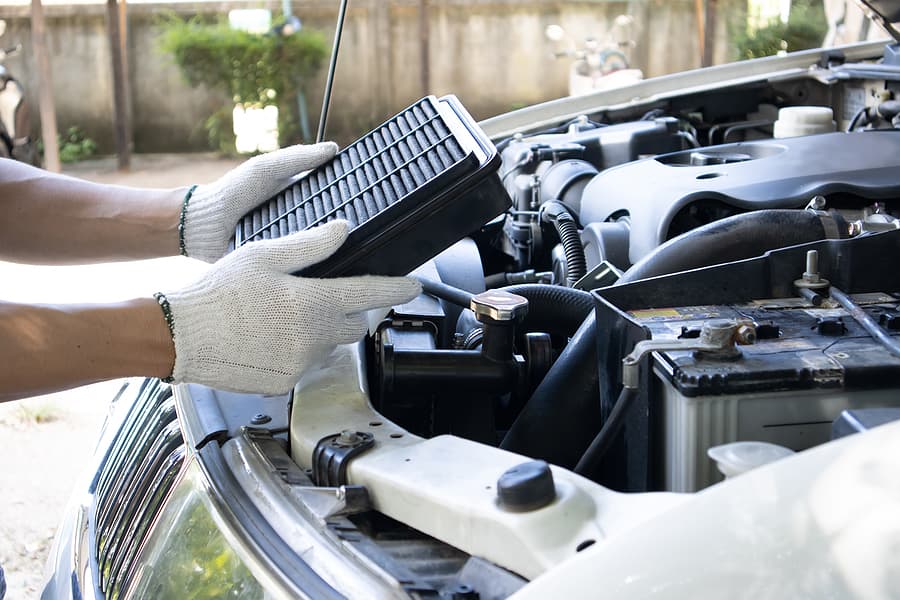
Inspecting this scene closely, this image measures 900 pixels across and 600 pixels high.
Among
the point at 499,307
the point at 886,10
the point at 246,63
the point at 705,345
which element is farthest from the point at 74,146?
the point at 705,345

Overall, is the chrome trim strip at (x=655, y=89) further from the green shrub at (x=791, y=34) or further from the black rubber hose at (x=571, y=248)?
the green shrub at (x=791, y=34)

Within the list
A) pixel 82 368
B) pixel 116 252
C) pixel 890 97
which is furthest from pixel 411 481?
pixel 890 97

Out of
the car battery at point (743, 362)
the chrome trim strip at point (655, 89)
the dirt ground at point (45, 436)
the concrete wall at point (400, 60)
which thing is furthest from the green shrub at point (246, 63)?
the car battery at point (743, 362)

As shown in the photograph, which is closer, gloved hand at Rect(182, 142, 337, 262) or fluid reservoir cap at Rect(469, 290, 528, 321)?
fluid reservoir cap at Rect(469, 290, 528, 321)

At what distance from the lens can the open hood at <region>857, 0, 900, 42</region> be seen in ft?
6.69

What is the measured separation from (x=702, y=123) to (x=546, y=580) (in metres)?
2.09

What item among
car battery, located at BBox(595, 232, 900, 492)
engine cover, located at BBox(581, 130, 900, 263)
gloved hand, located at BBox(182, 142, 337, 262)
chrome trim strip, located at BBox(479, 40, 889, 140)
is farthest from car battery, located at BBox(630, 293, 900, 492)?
chrome trim strip, located at BBox(479, 40, 889, 140)

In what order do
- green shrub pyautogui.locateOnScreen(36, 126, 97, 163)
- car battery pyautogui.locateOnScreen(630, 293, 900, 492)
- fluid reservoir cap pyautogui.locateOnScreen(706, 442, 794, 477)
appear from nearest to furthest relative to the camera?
fluid reservoir cap pyautogui.locateOnScreen(706, 442, 794, 477) < car battery pyautogui.locateOnScreen(630, 293, 900, 492) < green shrub pyautogui.locateOnScreen(36, 126, 97, 163)

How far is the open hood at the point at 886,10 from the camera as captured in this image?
6.69 ft

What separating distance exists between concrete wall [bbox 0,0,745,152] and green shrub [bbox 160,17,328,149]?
0.19 m

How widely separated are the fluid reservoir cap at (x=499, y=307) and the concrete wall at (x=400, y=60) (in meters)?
8.53

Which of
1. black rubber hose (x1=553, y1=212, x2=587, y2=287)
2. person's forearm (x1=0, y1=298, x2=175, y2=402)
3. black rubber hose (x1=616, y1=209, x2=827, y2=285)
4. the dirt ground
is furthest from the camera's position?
the dirt ground

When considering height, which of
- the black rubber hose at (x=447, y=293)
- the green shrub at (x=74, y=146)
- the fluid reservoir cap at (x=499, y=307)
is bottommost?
the green shrub at (x=74, y=146)

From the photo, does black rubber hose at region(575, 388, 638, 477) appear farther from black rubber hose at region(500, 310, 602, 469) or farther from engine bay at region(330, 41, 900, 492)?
black rubber hose at region(500, 310, 602, 469)
